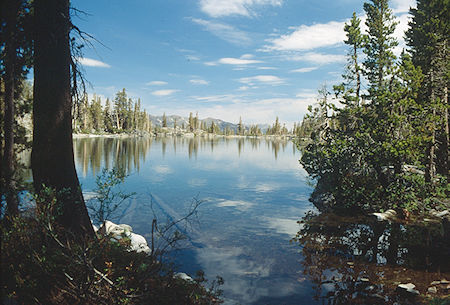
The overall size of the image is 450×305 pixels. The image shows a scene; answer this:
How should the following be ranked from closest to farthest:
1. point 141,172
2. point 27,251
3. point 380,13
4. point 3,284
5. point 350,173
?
point 3,284, point 27,251, point 350,173, point 380,13, point 141,172

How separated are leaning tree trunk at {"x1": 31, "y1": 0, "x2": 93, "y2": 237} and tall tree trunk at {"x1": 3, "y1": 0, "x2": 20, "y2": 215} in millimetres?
494

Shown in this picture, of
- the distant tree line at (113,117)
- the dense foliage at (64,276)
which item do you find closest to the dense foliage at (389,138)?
the dense foliage at (64,276)

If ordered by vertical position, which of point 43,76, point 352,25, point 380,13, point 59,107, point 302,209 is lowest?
point 302,209

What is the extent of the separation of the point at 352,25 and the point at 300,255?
711 inches

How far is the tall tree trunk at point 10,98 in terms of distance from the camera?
489 centimetres

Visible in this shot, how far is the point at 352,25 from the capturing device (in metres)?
20.1

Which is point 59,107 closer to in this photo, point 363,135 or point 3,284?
point 3,284

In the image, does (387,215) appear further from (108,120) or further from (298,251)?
(108,120)

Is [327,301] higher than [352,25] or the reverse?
the reverse

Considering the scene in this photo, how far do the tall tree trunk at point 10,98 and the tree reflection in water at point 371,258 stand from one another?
8076 mm

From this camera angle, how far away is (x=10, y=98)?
27.3ft

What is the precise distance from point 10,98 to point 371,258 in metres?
13.3

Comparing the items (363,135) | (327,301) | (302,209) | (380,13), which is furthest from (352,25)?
(327,301)

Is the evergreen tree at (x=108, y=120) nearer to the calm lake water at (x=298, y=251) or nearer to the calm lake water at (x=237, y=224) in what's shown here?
the calm lake water at (x=237, y=224)
